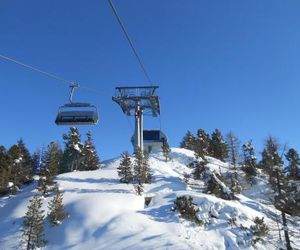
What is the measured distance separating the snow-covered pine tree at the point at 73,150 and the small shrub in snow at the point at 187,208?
30.5 meters

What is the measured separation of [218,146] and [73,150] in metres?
36.9

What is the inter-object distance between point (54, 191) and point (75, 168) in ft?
72.7

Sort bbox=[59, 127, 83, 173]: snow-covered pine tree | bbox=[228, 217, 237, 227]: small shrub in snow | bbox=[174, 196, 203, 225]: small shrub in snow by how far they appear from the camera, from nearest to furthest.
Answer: bbox=[228, 217, 237, 227]: small shrub in snow, bbox=[174, 196, 203, 225]: small shrub in snow, bbox=[59, 127, 83, 173]: snow-covered pine tree

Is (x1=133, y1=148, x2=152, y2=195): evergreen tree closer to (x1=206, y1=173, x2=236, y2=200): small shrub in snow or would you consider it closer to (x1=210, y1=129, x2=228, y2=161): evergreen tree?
(x1=206, y1=173, x2=236, y2=200): small shrub in snow

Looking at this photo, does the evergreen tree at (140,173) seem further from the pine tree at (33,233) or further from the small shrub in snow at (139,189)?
the pine tree at (33,233)

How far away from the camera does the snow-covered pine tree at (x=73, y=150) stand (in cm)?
6500

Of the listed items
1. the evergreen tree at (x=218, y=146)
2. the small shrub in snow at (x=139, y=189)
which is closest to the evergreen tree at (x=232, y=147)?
the evergreen tree at (x=218, y=146)

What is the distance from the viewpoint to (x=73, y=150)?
65062 mm

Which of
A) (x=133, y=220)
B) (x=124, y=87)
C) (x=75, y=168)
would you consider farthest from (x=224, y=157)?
(x=133, y=220)

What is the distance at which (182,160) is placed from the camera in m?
71.2

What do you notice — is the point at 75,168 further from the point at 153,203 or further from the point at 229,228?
the point at 229,228

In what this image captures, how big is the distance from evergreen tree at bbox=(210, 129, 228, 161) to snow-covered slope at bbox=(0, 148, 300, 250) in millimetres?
39490

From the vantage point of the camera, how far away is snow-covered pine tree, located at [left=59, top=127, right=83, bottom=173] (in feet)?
213

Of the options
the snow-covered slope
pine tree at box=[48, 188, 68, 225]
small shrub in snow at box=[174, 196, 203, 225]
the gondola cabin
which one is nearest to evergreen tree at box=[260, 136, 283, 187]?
the snow-covered slope
